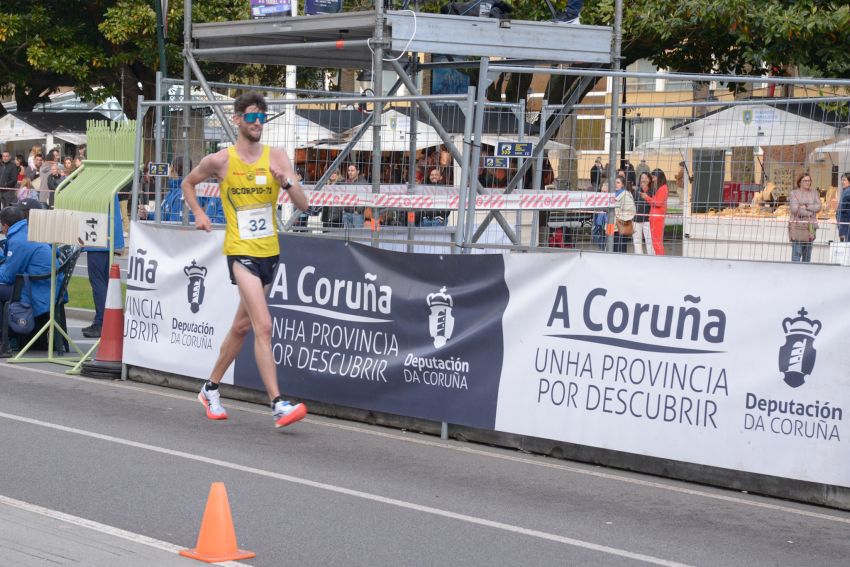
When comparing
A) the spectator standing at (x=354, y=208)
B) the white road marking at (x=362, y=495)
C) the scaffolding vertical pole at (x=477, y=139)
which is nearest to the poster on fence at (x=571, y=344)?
the scaffolding vertical pole at (x=477, y=139)

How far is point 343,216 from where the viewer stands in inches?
432

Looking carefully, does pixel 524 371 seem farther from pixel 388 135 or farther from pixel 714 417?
pixel 388 135

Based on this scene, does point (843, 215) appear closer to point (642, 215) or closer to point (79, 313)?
point (642, 215)

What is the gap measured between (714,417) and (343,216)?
4566 millimetres

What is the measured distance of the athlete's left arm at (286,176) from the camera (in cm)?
835

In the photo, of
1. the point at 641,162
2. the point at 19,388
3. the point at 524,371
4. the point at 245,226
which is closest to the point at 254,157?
the point at 245,226

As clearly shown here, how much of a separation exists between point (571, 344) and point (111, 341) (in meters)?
4.87

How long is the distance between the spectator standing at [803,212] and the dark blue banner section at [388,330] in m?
2.52

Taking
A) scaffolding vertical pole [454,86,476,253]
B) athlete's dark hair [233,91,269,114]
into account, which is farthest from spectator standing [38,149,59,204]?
scaffolding vertical pole [454,86,476,253]

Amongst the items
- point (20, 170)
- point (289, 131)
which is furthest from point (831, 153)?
point (20, 170)

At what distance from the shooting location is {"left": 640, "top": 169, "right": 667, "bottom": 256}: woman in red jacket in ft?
32.9

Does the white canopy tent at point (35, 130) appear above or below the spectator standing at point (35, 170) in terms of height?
above

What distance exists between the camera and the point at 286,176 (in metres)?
8.42

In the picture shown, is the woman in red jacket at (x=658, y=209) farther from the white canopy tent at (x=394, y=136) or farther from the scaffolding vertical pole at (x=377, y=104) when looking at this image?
the scaffolding vertical pole at (x=377, y=104)
